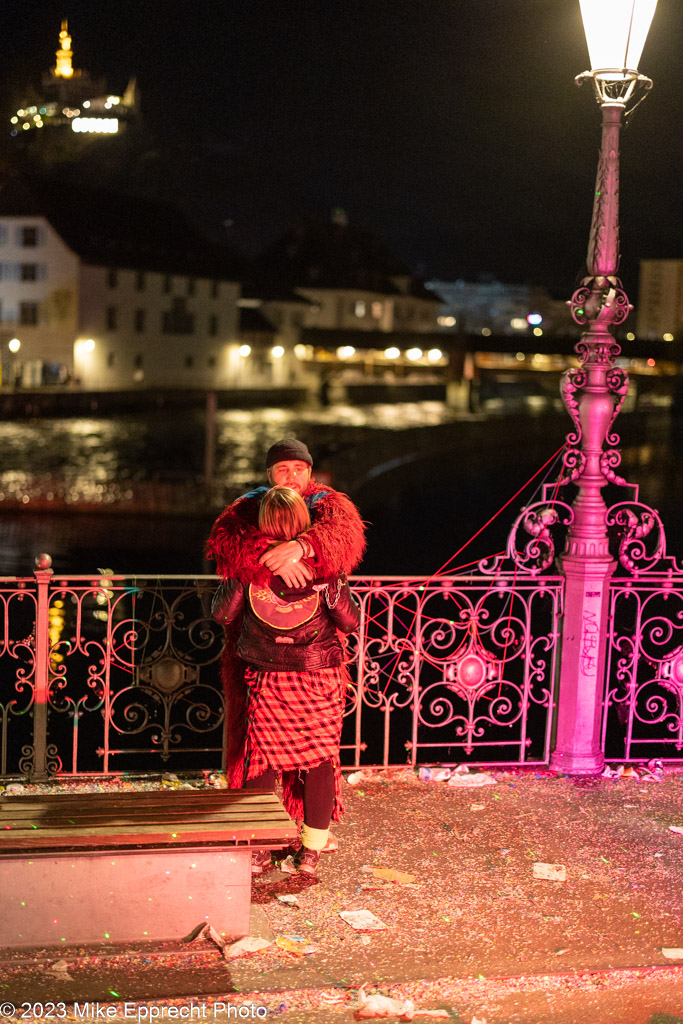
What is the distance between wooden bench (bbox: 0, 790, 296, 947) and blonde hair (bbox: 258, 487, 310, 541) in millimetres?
1187

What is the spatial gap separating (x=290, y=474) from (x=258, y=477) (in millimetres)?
39637

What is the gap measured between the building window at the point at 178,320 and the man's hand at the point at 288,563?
6506cm

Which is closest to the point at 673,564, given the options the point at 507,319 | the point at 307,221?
the point at 307,221

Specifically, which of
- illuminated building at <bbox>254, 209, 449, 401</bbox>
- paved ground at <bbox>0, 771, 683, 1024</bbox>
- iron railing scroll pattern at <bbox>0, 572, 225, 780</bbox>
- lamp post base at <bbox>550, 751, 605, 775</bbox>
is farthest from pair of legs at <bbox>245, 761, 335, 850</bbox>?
illuminated building at <bbox>254, 209, 449, 401</bbox>

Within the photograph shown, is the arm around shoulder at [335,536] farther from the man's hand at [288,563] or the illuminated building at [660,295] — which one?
the illuminated building at [660,295]

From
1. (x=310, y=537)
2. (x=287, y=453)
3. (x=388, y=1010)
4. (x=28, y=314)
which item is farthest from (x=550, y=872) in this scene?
(x=28, y=314)

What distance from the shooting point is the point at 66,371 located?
6100 cm

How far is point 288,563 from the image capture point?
474 cm

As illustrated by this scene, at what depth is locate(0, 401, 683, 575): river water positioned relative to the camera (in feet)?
105

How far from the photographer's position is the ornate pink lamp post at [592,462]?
21.8 ft

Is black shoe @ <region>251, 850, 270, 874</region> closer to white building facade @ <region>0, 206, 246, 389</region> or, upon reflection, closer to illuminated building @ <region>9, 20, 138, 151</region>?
white building facade @ <region>0, 206, 246, 389</region>

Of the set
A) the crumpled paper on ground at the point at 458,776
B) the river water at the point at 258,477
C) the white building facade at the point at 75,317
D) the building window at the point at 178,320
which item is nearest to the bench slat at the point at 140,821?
the crumpled paper on ground at the point at 458,776

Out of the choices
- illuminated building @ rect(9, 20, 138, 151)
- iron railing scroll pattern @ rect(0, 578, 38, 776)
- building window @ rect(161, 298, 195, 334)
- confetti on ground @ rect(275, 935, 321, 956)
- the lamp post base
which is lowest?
iron railing scroll pattern @ rect(0, 578, 38, 776)

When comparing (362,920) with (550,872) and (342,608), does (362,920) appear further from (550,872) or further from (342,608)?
(342,608)
